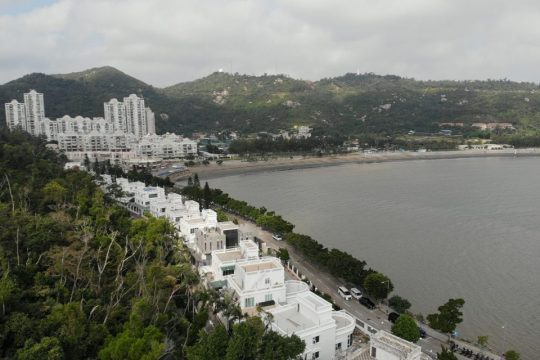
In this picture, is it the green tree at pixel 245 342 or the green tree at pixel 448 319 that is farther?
the green tree at pixel 448 319

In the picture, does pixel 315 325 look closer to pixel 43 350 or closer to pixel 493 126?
pixel 43 350

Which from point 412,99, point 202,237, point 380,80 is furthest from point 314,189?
point 380,80

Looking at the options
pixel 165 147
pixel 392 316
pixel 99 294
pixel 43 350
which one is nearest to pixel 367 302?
pixel 392 316

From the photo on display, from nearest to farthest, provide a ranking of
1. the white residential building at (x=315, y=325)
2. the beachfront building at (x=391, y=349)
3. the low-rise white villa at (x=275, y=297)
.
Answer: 1. the beachfront building at (x=391, y=349)
2. the low-rise white villa at (x=275, y=297)
3. the white residential building at (x=315, y=325)

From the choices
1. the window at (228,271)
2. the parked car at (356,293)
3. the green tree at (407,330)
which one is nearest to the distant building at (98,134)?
the window at (228,271)

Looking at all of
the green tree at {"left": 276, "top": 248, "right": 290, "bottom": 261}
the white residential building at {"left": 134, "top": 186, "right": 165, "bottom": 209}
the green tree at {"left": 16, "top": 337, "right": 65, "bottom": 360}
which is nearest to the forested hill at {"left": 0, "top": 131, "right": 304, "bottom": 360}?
the green tree at {"left": 16, "top": 337, "right": 65, "bottom": 360}

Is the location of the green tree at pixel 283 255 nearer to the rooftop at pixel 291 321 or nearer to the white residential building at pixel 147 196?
the rooftop at pixel 291 321

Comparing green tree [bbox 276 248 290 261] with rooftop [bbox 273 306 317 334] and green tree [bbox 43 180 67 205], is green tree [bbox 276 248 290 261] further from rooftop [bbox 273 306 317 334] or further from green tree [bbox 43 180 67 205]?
green tree [bbox 43 180 67 205]
